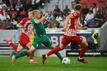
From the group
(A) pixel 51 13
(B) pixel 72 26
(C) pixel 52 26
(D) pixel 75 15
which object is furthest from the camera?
(A) pixel 51 13

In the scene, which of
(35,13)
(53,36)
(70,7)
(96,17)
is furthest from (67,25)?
(70,7)

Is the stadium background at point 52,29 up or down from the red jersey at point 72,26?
down

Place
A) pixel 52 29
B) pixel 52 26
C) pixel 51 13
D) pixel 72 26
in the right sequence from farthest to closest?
pixel 51 13 → pixel 52 26 → pixel 52 29 → pixel 72 26

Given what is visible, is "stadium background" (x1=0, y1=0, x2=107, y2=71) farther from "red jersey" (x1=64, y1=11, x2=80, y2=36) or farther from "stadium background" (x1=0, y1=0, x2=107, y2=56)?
"red jersey" (x1=64, y1=11, x2=80, y2=36)

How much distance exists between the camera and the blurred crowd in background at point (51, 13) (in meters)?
28.4

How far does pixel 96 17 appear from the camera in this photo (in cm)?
2856

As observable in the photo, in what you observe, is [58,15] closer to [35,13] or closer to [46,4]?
[46,4]

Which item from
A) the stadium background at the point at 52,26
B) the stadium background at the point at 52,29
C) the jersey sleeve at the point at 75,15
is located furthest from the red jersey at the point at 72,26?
the stadium background at the point at 52,29

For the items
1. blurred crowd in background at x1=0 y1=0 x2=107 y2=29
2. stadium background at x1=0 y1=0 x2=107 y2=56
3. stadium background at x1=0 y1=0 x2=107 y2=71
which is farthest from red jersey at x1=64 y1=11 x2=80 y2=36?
blurred crowd in background at x1=0 y1=0 x2=107 y2=29

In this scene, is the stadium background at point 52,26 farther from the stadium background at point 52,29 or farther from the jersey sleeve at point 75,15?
the jersey sleeve at point 75,15

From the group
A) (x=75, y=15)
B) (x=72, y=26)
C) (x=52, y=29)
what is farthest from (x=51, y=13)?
(x=75, y=15)

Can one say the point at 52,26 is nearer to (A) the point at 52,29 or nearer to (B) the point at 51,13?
(A) the point at 52,29

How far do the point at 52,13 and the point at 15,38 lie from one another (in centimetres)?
377

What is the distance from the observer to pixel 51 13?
30.3m
